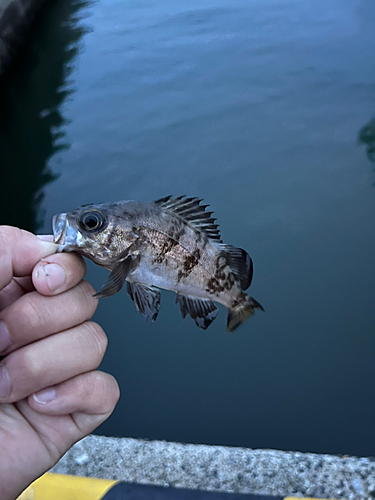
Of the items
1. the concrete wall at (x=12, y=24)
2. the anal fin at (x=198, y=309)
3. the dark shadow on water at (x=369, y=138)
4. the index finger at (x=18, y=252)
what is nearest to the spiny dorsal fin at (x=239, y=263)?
the anal fin at (x=198, y=309)

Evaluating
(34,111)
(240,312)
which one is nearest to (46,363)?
(240,312)

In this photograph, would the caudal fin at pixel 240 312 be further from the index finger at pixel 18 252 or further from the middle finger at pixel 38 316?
the index finger at pixel 18 252

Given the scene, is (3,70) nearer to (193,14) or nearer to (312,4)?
(193,14)

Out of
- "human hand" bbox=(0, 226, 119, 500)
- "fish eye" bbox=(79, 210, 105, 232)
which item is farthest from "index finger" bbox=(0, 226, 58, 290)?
"fish eye" bbox=(79, 210, 105, 232)

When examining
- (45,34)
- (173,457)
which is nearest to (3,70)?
(45,34)

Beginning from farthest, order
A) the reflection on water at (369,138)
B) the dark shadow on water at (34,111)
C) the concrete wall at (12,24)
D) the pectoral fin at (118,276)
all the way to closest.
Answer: the concrete wall at (12,24), the dark shadow on water at (34,111), the reflection on water at (369,138), the pectoral fin at (118,276)

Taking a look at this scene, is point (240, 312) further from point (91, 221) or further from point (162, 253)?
point (91, 221)

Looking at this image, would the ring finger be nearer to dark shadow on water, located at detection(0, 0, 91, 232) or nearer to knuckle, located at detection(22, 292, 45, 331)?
knuckle, located at detection(22, 292, 45, 331)
